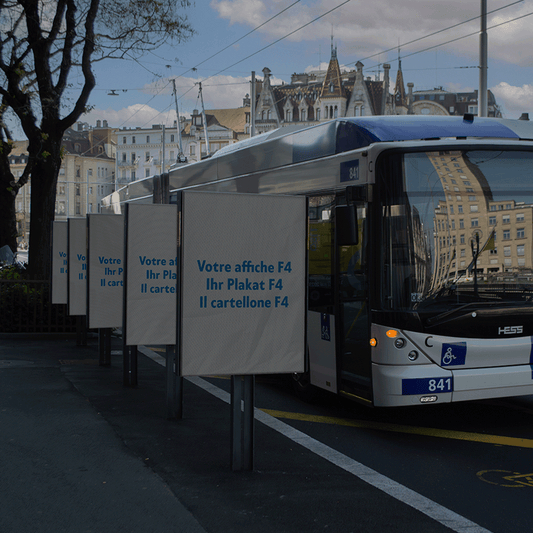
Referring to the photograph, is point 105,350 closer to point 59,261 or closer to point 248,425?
point 59,261

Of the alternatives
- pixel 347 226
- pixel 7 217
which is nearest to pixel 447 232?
pixel 347 226

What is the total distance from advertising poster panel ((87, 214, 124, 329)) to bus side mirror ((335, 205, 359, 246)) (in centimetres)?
390

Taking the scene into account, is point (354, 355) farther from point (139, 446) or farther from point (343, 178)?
point (139, 446)

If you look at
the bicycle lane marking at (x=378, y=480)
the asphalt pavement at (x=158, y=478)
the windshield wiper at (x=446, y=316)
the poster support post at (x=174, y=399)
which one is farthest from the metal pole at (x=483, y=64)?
the poster support post at (x=174, y=399)

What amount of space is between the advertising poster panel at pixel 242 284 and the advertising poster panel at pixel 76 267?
6550 mm

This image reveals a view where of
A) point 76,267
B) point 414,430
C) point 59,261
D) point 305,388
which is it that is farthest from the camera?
point 59,261

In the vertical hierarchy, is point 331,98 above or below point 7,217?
above

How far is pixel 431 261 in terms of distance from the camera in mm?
6570

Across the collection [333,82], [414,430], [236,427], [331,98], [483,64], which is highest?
[333,82]

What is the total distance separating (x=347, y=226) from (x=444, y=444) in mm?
2069

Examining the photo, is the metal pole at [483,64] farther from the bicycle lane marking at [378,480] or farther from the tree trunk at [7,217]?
the bicycle lane marking at [378,480]

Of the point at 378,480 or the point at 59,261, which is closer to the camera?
the point at 378,480

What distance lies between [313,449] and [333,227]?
2272mm

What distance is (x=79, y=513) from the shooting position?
461cm
